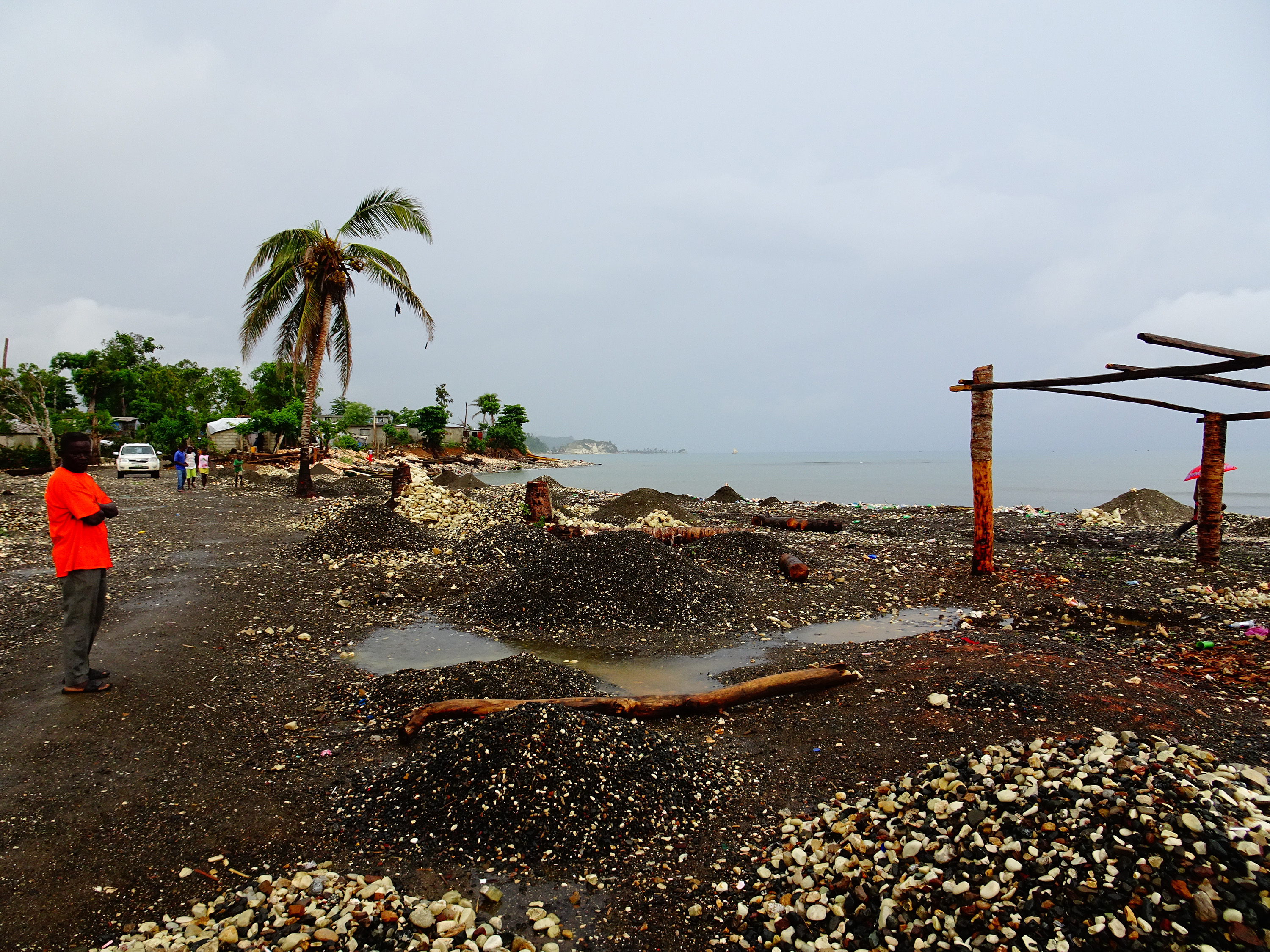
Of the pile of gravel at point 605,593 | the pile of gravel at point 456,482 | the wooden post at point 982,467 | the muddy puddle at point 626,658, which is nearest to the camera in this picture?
the muddy puddle at point 626,658

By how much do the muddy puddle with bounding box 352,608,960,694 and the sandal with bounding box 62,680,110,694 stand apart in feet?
7.19

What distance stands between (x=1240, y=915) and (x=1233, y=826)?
0.48 metres

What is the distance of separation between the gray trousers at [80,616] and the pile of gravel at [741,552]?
27.6ft

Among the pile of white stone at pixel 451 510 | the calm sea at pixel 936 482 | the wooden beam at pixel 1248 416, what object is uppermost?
the wooden beam at pixel 1248 416

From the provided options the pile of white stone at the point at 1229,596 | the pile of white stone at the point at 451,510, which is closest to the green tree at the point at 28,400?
the pile of white stone at the point at 451,510

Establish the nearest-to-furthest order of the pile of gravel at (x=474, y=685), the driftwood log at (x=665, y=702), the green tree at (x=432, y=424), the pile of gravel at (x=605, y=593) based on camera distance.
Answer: the driftwood log at (x=665, y=702) < the pile of gravel at (x=474, y=685) < the pile of gravel at (x=605, y=593) < the green tree at (x=432, y=424)

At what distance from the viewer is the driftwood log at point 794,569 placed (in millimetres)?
11117

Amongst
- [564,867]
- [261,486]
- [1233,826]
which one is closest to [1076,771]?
[1233,826]

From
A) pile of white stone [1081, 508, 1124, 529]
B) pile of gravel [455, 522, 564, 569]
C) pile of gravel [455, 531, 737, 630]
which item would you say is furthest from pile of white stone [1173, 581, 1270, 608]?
pile of white stone [1081, 508, 1124, 529]

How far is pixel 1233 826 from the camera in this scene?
2963 mm

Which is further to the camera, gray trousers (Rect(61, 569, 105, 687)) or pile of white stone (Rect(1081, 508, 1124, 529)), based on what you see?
pile of white stone (Rect(1081, 508, 1124, 529))

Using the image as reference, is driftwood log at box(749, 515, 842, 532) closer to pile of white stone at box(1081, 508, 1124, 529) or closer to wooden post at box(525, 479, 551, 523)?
wooden post at box(525, 479, 551, 523)

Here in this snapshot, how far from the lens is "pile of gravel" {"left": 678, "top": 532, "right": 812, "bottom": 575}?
464 inches

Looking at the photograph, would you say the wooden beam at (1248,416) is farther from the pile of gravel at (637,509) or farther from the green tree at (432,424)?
the green tree at (432,424)
